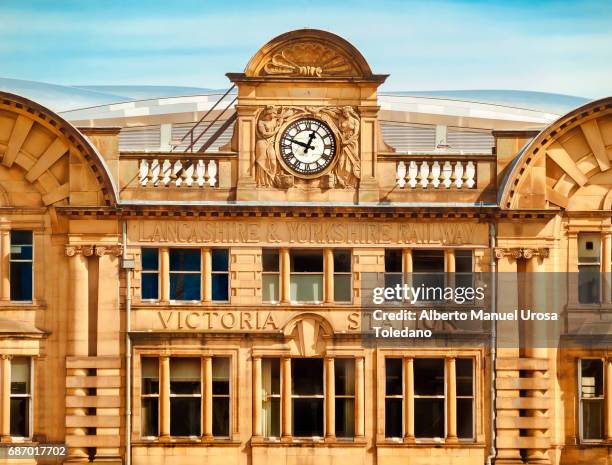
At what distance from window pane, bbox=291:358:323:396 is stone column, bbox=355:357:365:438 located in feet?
3.61

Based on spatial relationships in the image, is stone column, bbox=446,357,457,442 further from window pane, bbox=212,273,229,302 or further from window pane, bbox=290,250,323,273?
window pane, bbox=212,273,229,302

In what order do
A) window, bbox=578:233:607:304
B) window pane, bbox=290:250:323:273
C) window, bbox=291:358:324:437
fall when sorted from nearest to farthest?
window, bbox=291:358:324:437 < window pane, bbox=290:250:323:273 < window, bbox=578:233:607:304

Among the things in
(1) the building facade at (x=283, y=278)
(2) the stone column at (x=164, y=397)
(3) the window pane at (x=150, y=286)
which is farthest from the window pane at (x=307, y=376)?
(3) the window pane at (x=150, y=286)

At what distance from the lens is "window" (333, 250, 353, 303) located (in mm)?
51500

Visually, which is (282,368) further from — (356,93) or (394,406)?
(356,93)

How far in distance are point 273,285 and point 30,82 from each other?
2278 cm

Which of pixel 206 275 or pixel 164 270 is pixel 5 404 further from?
pixel 206 275

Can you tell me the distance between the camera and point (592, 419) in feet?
169

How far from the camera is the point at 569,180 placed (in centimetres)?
5184

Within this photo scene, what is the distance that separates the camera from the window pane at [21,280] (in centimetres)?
5156

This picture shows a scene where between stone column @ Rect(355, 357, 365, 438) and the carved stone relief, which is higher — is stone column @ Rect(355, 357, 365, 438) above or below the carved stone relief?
below

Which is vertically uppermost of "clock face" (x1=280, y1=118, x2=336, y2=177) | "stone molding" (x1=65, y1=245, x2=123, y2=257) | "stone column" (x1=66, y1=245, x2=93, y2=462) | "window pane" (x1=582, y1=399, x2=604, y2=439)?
"clock face" (x1=280, y1=118, x2=336, y2=177)

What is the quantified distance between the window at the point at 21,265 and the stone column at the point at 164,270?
4.03 m

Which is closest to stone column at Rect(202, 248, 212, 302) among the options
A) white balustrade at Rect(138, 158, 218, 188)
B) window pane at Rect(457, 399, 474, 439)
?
white balustrade at Rect(138, 158, 218, 188)
